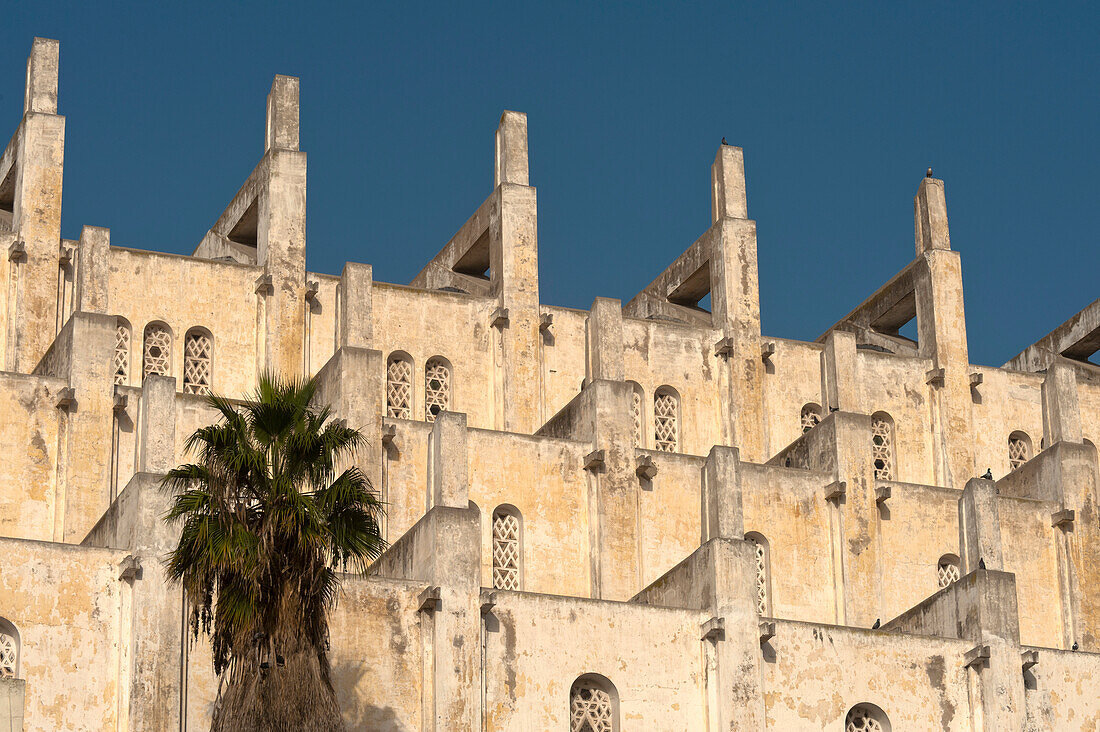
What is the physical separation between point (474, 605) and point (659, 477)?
9.14m

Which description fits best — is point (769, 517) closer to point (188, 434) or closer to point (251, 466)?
point (188, 434)

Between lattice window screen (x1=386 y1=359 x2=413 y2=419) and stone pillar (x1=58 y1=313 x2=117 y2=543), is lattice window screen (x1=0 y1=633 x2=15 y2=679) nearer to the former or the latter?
stone pillar (x1=58 y1=313 x2=117 y2=543)

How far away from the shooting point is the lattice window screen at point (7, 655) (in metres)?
35.0

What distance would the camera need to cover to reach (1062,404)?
5278 cm

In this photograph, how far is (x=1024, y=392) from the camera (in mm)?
55219

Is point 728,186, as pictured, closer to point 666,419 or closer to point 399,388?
point 666,419

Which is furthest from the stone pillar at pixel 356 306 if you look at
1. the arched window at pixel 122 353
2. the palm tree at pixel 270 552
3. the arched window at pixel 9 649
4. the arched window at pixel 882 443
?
the palm tree at pixel 270 552

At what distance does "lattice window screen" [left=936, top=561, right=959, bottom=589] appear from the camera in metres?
48.5

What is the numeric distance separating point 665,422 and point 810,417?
372cm

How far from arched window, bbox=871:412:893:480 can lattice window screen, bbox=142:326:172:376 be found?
16026 millimetres

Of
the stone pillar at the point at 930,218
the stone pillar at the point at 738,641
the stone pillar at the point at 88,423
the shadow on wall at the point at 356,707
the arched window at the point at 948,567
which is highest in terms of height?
the stone pillar at the point at 930,218

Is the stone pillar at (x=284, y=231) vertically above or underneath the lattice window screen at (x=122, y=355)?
above

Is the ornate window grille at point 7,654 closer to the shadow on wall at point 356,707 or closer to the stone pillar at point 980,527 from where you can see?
the shadow on wall at point 356,707

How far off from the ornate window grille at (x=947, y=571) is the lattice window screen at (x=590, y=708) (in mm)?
11855
